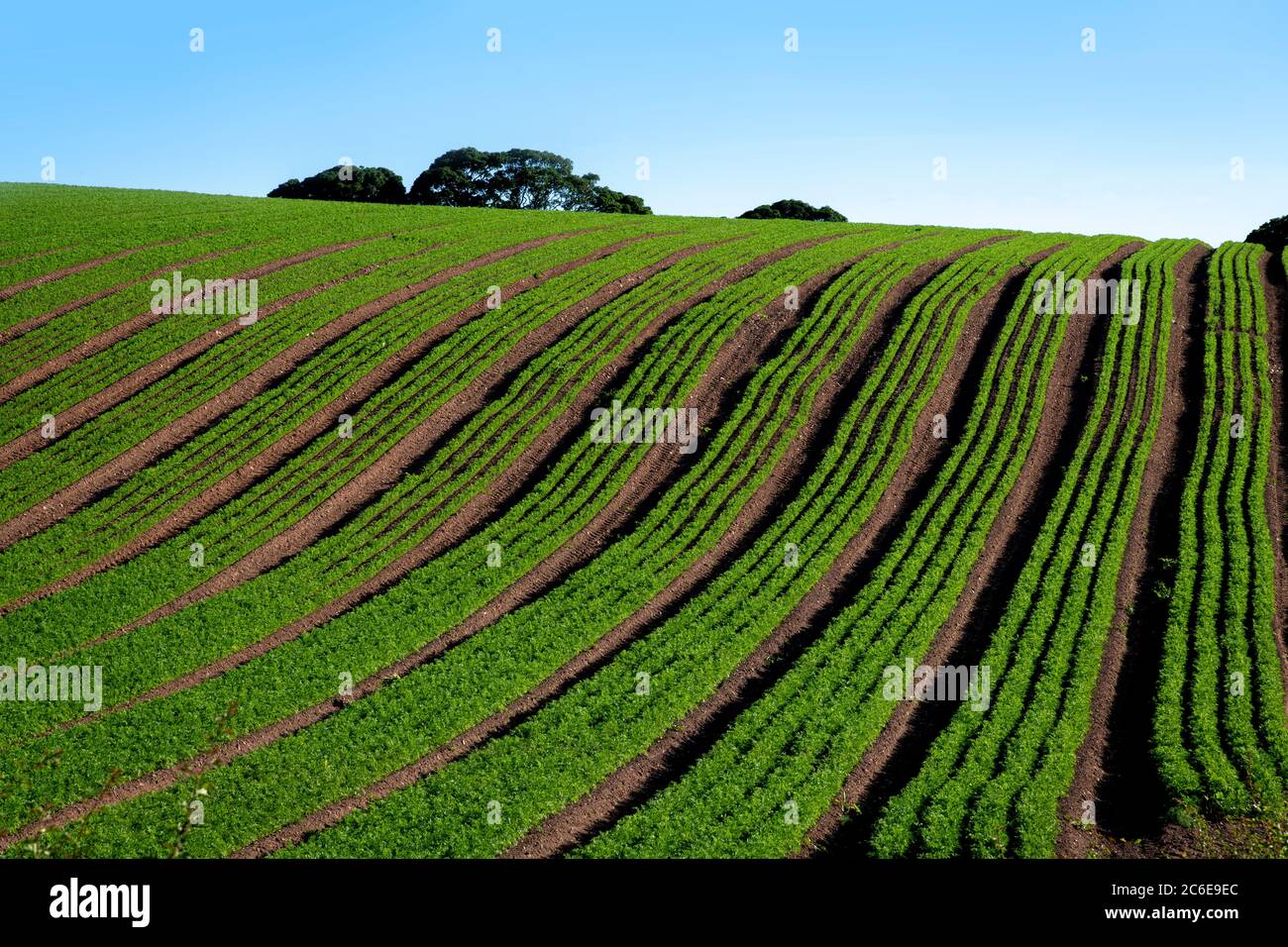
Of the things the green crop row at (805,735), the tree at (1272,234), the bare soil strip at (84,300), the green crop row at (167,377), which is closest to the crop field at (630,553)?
the green crop row at (805,735)

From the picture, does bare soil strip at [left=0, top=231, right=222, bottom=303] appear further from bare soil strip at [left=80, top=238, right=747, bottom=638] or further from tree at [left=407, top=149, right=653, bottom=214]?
tree at [left=407, top=149, right=653, bottom=214]

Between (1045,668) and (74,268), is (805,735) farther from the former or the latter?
(74,268)

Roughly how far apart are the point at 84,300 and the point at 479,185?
1882 inches

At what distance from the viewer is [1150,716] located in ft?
66.1

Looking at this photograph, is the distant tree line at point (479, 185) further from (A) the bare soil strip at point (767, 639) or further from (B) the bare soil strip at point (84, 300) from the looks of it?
(A) the bare soil strip at point (767, 639)

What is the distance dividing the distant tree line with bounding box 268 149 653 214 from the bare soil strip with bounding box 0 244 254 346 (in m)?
36.3

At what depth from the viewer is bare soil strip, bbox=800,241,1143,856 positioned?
17.4 metres

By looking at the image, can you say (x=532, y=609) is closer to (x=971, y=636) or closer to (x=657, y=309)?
(x=971, y=636)

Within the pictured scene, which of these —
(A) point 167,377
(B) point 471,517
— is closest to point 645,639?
(B) point 471,517

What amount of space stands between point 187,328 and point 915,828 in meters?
35.7

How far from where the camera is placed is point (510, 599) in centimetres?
2480

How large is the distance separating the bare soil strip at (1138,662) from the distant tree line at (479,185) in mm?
58421

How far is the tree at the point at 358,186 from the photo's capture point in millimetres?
81875
